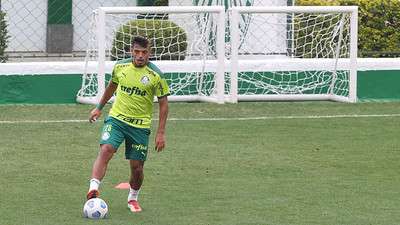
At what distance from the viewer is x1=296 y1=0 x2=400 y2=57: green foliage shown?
1997cm

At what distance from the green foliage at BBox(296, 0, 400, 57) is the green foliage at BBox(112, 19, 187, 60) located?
3.66 metres

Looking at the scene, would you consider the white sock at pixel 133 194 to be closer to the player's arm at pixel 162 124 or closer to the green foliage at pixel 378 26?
the player's arm at pixel 162 124

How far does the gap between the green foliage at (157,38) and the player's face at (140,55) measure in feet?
24.7

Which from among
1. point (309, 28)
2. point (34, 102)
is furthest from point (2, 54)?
point (309, 28)

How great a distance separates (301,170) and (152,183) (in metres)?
1.65

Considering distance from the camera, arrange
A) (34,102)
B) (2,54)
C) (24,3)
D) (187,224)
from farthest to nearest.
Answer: (24,3) < (2,54) < (34,102) < (187,224)

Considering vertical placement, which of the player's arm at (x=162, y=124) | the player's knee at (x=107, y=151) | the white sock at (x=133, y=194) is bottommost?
the white sock at (x=133, y=194)

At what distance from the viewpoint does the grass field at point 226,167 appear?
31.5 feet

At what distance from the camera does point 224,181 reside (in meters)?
11.1

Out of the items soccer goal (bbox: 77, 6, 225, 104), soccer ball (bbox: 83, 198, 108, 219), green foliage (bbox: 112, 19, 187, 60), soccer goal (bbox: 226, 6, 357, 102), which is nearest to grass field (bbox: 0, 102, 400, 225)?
soccer ball (bbox: 83, 198, 108, 219)

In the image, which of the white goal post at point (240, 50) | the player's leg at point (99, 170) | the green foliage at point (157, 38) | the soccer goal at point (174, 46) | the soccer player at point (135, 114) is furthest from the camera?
the green foliage at point (157, 38)

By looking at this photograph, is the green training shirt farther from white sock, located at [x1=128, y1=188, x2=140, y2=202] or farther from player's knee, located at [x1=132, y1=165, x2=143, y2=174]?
white sock, located at [x1=128, y1=188, x2=140, y2=202]

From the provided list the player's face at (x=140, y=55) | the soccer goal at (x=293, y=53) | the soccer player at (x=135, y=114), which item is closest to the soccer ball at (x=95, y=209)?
the soccer player at (x=135, y=114)

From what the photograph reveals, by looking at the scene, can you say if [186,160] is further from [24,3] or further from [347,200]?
[24,3]
